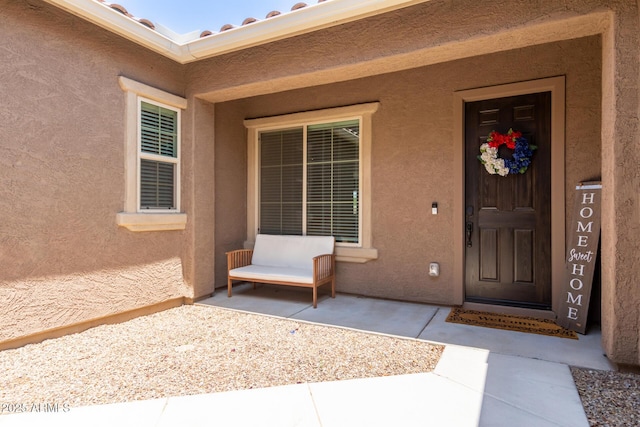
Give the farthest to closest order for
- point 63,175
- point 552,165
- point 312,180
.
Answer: point 312,180, point 552,165, point 63,175

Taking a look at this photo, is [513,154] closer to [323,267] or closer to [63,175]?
[323,267]

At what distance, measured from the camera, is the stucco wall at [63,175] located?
3090mm

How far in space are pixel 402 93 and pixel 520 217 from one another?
2150mm

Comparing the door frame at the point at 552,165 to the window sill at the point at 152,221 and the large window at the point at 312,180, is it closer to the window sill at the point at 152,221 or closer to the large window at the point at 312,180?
the large window at the point at 312,180

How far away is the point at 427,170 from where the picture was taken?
4.59 m

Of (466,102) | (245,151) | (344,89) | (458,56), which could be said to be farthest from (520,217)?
(245,151)

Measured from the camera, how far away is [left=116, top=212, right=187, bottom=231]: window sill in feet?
12.9

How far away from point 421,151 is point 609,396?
10.1ft

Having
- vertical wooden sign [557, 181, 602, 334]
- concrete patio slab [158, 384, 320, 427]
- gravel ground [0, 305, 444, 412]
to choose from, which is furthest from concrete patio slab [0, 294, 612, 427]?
vertical wooden sign [557, 181, 602, 334]

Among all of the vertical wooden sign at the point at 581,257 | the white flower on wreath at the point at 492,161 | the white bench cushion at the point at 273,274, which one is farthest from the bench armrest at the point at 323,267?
the vertical wooden sign at the point at 581,257

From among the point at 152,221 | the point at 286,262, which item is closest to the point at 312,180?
the point at 286,262

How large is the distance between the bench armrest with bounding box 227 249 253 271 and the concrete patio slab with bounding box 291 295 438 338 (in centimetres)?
134

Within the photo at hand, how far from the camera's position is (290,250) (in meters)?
5.26

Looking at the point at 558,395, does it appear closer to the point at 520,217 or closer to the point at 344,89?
the point at 520,217
